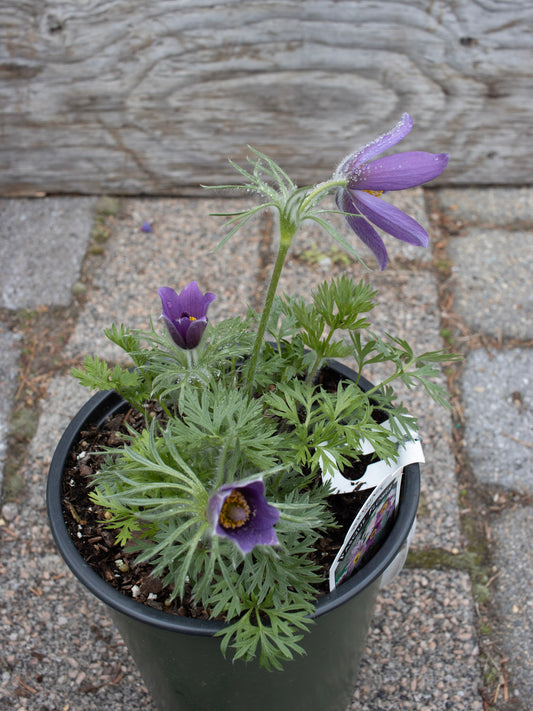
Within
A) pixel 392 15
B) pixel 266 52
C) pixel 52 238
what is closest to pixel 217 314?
pixel 52 238

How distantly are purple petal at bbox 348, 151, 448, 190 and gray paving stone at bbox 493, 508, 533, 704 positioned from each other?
Result: 4.11 feet

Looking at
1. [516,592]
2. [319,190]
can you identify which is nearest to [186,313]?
[319,190]

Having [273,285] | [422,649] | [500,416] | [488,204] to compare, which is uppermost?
[273,285]

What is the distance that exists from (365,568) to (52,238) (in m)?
1.96

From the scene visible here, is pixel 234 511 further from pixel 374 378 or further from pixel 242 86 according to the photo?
pixel 242 86

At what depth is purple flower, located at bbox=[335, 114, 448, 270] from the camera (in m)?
0.97

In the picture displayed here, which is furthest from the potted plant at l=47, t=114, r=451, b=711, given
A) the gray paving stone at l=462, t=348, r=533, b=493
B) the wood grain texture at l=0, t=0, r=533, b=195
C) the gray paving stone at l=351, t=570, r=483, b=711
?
the wood grain texture at l=0, t=0, r=533, b=195

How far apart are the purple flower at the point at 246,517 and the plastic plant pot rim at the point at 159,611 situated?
0.93 ft

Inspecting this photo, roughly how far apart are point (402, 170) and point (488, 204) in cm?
201

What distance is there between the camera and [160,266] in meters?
2.55

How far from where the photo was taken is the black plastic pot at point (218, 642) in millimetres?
1150

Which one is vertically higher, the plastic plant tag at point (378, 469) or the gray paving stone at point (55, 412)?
the plastic plant tag at point (378, 469)

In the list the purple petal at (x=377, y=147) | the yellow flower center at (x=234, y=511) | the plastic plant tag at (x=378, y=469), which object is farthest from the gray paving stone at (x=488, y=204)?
the yellow flower center at (x=234, y=511)

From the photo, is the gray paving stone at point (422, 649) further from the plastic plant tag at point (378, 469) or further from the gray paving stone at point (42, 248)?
the gray paving stone at point (42, 248)
